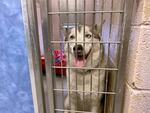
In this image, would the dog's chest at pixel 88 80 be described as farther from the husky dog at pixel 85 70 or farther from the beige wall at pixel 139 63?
the beige wall at pixel 139 63

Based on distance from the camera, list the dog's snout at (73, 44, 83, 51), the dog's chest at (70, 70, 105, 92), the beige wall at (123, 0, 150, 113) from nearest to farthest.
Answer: the beige wall at (123, 0, 150, 113) → the dog's snout at (73, 44, 83, 51) → the dog's chest at (70, 70, 105, 92)

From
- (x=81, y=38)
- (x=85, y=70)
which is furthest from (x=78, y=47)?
(x=85, y=70)

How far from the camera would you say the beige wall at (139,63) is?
2.19 ft

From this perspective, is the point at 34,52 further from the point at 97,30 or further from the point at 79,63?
the point at 97,30

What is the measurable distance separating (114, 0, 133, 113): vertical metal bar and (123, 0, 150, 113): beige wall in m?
0.02

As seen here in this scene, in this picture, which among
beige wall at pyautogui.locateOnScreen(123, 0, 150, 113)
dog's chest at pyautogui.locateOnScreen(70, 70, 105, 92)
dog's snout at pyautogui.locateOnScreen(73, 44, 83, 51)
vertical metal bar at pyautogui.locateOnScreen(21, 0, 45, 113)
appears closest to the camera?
beige wall at pyautogui.locateOnScreen(123, 0, 150, 113)

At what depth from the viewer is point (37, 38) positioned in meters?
0.83

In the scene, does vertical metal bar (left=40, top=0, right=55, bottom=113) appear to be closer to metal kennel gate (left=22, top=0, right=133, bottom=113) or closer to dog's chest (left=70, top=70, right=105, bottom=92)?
metal kennel gate (left=22, top=0, right=133, bottom=113)

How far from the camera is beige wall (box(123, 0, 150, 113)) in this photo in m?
0.67

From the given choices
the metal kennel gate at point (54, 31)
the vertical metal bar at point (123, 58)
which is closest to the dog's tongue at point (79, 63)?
the metal kennel gate at point (54, 31)

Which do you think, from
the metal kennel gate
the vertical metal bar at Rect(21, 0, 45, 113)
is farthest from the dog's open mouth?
the vertical metal bar at Rect(21, 0, 45, 113)

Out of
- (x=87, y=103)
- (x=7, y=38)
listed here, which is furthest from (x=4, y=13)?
(x=87, y=103)

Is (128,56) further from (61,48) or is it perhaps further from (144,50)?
(61,48)

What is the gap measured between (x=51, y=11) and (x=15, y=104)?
25.6 inches
